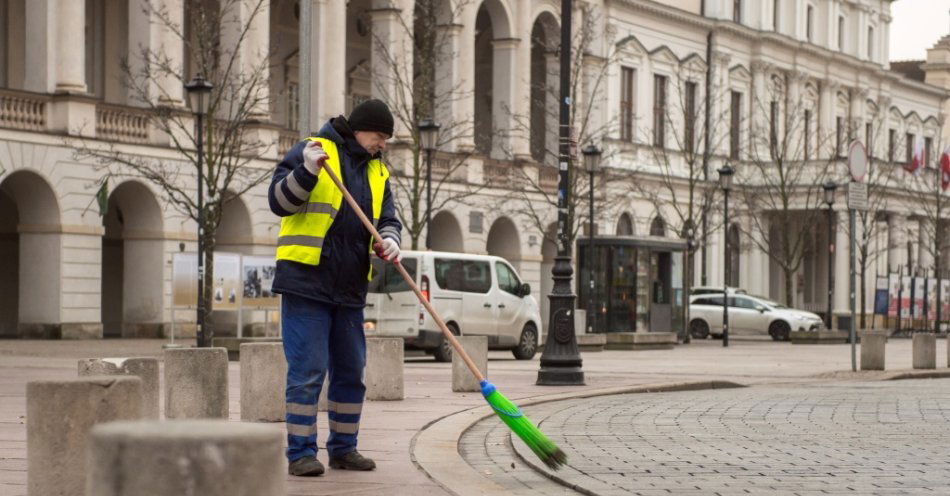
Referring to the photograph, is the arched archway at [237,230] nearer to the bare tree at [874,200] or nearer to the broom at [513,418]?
the bare tree at [874,200]

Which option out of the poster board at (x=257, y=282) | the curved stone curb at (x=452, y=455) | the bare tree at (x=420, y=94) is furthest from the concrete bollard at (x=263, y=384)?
the bare tree at (x=420, y=94)

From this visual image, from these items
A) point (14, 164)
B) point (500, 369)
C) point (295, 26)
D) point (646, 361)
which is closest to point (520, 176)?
point (295, 26)

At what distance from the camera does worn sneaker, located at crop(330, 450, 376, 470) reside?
9.36 m

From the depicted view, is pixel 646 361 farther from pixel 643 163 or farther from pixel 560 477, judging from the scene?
pixel 643 163

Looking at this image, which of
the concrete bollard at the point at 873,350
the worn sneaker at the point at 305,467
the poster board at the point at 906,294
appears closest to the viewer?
the worn sneaker at the point at 305,467

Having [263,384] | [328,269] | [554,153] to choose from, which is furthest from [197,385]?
[554,153]

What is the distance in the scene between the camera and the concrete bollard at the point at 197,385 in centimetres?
1172

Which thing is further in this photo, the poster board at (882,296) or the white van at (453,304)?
the poster board at (882,296)

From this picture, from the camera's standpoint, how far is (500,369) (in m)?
25.2

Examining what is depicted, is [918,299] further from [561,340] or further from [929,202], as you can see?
[561,340]

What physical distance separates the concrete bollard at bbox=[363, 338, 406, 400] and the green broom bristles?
616 cm

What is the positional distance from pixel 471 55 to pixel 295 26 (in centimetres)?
557

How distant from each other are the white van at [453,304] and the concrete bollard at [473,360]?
9.81 meters

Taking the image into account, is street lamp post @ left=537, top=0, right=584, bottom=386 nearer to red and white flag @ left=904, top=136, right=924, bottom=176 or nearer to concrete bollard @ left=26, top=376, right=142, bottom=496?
concrete bollard @ left=26, top=376, right=142, bottom=496
